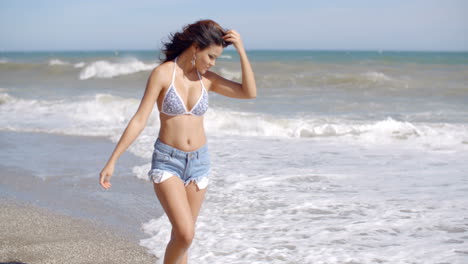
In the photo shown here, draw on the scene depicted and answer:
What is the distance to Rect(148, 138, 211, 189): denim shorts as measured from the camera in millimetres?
2971

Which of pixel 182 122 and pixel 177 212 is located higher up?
pixel 182 122

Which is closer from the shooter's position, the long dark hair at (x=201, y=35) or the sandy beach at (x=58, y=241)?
the long dark hair at (x=201, y=35)

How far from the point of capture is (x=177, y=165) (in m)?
3.01

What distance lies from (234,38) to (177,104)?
51 cm

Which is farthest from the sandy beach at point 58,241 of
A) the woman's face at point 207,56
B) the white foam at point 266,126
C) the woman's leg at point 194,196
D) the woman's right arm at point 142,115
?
the white foam at point 266,126

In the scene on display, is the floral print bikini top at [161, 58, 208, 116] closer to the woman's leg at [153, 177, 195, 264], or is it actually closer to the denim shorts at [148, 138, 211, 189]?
the denim shorts at [148, 138, 211, 189]

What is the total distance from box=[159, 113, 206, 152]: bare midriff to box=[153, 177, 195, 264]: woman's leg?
0.20 m

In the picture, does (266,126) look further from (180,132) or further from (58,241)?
(180,132)

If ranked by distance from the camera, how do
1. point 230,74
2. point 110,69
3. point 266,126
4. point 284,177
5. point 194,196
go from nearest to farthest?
1. point 194,196
2. point 284,177
3. point 266,126
4. point 230,74
5. point 110,69

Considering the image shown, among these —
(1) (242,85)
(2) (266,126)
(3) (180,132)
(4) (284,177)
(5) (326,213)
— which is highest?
(1) (242,85)

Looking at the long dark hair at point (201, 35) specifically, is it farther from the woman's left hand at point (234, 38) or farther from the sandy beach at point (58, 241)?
the sandy beach at point (58, 241)

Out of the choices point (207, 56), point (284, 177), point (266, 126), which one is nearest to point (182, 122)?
point (207, 56)

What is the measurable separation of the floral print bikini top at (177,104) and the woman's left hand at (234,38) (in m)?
0.30

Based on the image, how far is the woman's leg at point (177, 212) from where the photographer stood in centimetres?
291
